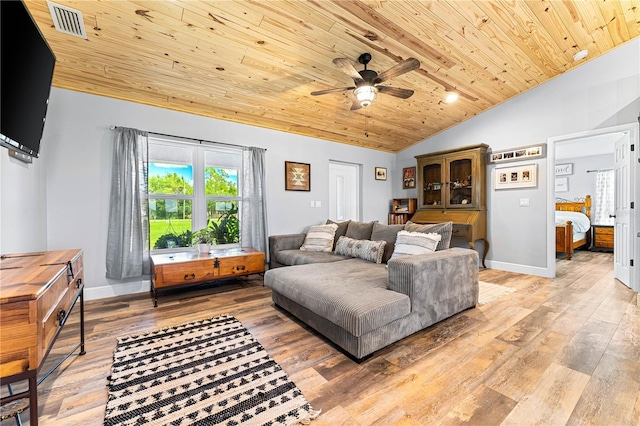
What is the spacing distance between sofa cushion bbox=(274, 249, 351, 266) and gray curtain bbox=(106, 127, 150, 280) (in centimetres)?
174

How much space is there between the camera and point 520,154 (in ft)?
13.8

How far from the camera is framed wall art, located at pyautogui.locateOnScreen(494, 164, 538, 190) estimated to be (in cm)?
411

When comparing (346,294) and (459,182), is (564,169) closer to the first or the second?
(459,182)

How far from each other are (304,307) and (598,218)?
8.15m

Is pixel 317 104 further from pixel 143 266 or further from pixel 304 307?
pixel 143 266

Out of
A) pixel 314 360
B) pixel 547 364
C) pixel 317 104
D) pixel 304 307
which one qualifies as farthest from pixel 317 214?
pixel 547 364

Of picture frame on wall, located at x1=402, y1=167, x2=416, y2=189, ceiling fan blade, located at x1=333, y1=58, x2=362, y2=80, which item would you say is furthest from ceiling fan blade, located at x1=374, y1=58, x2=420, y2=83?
picture frame on wall, located at x1=402, y1=167, x2=416, y2=189

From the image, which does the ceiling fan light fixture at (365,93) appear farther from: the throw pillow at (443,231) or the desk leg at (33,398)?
the desk leg at (33,398)

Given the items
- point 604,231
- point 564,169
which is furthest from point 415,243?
point 564,169

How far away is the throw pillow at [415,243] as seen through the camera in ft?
9.02

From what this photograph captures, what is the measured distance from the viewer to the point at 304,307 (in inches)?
92.4

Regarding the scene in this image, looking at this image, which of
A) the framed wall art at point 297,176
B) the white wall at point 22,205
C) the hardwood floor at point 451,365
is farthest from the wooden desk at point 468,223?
the white wall at point 22,205

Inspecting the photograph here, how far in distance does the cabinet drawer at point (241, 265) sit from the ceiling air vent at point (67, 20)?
2470 millimetres

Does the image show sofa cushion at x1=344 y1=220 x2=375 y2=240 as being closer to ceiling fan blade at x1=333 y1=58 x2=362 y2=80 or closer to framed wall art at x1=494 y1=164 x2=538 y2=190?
ceiling fan blade at x1=333 y1=58 x2=362 y2=80
